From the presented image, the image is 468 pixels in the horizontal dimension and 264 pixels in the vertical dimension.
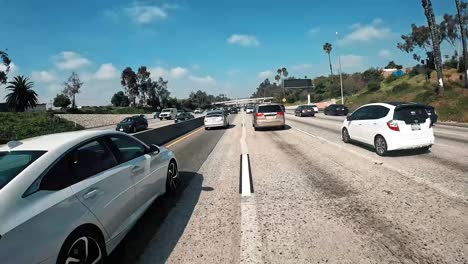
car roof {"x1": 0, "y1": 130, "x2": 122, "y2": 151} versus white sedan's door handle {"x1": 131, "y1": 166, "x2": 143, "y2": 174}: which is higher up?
car roof {"x1": 0, "y1": 130, "x2": 122, "y2": 151}

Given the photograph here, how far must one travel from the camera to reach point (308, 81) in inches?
4530

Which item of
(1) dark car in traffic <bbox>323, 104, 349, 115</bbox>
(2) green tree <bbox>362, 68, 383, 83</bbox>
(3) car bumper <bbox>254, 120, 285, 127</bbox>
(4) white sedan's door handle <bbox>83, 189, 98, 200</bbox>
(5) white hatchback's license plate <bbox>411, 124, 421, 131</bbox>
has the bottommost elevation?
(1) dark car in traffic <bbox>323, 104, 349, 115</bbox>

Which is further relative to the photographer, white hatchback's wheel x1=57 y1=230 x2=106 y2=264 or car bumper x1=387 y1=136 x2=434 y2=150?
car bumper x1=387 y1=136 x2=434 y2=150

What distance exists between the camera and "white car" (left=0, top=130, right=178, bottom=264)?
8.89 feet

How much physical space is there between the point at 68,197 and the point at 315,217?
341 centimetres

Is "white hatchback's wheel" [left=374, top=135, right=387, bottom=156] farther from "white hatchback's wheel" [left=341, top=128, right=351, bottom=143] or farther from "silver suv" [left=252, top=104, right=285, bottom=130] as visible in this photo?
"silver suv" [left=252, top=104, right=285, bottom=130]

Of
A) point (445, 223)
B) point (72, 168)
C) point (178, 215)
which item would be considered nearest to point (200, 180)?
point (178, 215)

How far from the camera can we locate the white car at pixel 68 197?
2.71 metres

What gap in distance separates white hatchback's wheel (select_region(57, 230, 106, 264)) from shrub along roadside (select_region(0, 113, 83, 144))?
1359 inches

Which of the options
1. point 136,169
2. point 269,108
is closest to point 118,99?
point 269,108

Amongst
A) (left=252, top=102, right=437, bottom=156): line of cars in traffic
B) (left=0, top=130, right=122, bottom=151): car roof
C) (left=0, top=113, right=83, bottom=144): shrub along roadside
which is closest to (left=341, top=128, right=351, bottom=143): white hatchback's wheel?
(left=252, top=102, right=437, bottom=156): line of cars in traffic

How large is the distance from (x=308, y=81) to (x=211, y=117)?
94249 millimetres

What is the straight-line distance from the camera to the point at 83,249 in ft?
10.7

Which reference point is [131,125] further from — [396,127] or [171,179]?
[171,179]
